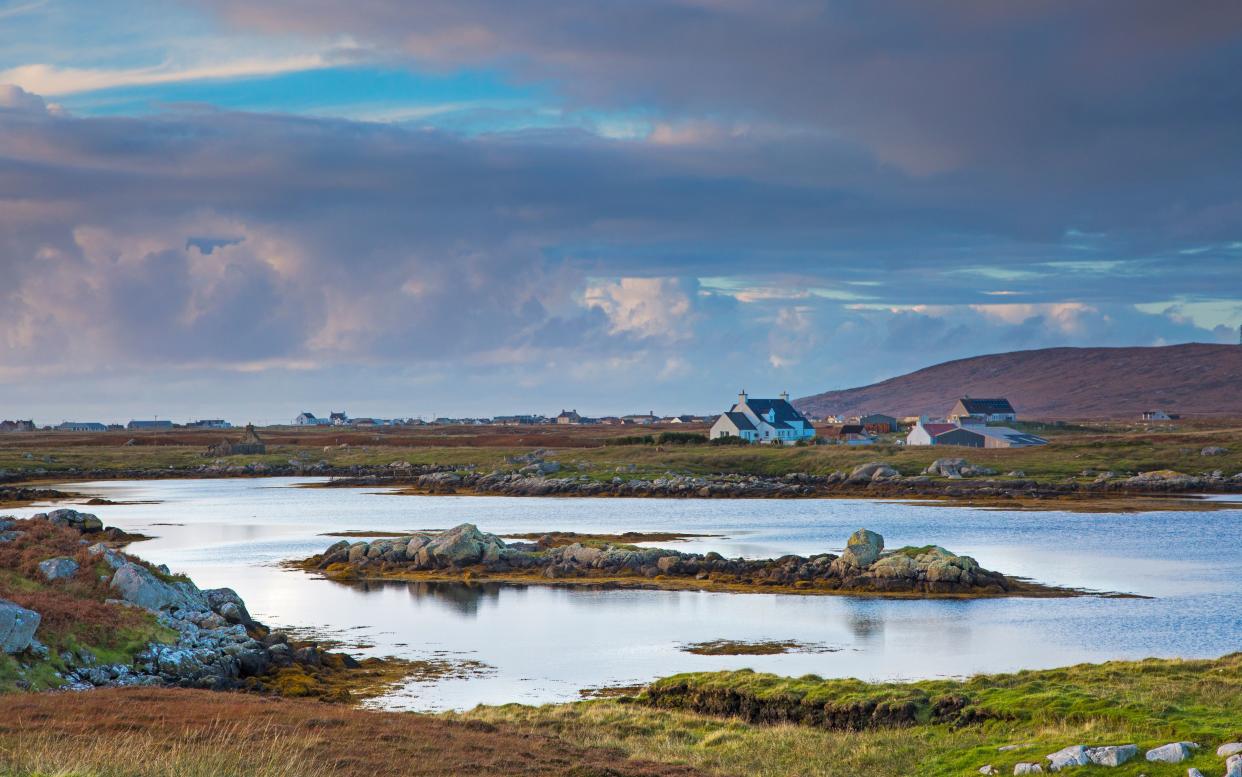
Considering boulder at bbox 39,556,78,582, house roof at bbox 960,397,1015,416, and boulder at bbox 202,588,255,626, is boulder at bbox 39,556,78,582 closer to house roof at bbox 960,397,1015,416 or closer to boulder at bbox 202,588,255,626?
boulder at bbox 202,588,255,626

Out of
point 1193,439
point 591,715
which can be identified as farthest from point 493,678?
point 1193,439

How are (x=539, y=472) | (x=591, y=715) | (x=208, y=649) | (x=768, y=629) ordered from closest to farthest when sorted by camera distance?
(x=591, y=715)
(x=208, y=649)
(x=768, y=629)
(x=539, y=472)

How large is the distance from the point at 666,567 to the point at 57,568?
2607 centimetres

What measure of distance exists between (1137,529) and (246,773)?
65.2 metres

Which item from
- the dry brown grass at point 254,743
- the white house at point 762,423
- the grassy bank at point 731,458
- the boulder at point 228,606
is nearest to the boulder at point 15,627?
the dry brown grass at point 254,743

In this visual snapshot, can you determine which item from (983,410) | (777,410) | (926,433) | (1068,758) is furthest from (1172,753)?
(983,410)

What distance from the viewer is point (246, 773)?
1405cm

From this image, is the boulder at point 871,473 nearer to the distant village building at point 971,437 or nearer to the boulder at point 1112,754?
the distant village building at point 971,437

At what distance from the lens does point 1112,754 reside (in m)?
16.9

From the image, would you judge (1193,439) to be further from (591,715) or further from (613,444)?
(591,715)

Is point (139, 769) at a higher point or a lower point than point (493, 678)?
higher

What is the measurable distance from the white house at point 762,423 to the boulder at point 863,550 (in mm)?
97278

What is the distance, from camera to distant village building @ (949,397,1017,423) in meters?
192

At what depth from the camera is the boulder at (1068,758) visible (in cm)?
1698
